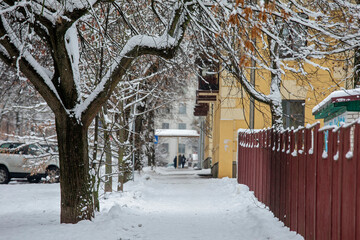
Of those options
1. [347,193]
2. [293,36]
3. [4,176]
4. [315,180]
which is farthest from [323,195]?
[4,176]

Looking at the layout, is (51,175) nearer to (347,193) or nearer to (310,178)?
(310,178)

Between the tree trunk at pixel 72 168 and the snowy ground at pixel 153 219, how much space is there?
28 centimetres

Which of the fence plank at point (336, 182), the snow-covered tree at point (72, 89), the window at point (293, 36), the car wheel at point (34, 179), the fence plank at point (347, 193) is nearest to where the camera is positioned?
the fence plank at point (347, 193)

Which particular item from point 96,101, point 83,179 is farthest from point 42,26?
point 83,179

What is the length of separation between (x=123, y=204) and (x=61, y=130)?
408cm

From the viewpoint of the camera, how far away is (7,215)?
36.0ft

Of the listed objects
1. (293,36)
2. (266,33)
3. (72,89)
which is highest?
(293,36)

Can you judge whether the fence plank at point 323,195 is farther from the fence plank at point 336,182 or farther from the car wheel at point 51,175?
the car wheel at point 51,175

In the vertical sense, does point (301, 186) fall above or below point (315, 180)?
below

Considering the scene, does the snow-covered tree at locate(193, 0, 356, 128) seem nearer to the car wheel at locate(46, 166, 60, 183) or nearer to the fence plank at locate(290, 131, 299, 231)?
the fence plank at locate(290, 131, 299, 231)

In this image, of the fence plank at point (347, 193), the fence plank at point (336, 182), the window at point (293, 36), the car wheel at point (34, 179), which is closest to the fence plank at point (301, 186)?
the fence plank at point (336, 182)

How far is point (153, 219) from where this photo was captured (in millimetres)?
10375

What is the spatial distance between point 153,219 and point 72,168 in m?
2.47

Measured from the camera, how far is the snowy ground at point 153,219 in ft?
26.5
